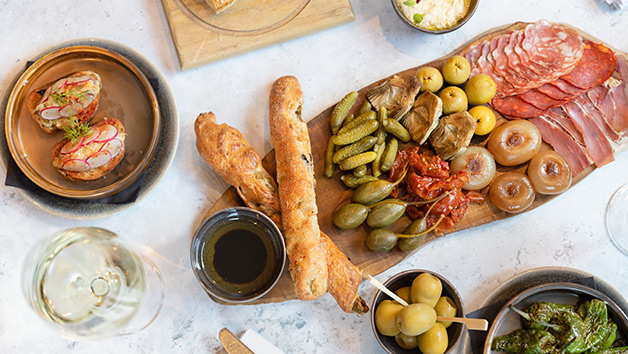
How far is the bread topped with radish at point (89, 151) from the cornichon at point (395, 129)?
1066 millimetres

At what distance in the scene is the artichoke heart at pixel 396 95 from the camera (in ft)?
7.37

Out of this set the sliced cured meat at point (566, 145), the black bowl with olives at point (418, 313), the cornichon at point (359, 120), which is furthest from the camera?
the sliced cured meat at point (566, 145)

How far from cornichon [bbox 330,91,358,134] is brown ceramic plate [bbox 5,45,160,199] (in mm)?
713

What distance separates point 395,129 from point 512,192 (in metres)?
0.55

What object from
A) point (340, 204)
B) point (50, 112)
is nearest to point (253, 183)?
point (340, 204)

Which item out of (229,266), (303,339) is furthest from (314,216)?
(303,339)

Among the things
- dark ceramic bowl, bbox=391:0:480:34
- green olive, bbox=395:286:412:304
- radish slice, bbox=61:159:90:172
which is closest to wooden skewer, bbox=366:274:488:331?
green olive, bbox=395:286:412:304

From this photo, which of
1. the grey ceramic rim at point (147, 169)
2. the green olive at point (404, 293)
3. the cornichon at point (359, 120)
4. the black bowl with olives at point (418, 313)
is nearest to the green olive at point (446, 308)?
the black bowl with olives at point (418, 313)

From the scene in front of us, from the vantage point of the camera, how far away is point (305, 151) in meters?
2.19

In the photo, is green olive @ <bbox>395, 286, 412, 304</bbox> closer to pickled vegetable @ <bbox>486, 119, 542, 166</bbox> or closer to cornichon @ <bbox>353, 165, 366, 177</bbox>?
cornichon @ <bbox>353, 165, 366, 177</bbox>

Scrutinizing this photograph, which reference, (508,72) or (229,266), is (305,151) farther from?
(508,72)

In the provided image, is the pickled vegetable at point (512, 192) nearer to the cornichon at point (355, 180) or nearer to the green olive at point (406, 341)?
the cornichon at point (355, 180)

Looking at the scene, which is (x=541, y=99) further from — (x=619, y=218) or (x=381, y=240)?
(x=381, y=240)

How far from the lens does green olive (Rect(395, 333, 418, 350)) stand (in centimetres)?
214
